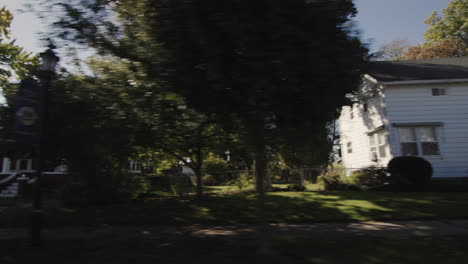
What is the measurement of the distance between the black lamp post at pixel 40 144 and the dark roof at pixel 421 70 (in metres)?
13.6

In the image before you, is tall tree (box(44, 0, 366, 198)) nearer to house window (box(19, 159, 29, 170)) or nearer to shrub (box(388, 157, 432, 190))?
shrub (box(388, 157, 432, 190))

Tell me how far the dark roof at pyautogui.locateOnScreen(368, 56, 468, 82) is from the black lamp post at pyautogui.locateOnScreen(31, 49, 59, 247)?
13571 millimetres

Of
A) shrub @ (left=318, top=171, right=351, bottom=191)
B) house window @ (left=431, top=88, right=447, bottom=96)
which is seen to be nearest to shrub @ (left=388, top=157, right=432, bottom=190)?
shrub @ (left=318, top=171, right=351, bottom=191)

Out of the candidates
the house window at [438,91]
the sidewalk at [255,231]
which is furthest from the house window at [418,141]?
the sidewalk at [255,231]

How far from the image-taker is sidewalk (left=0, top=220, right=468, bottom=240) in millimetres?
6207

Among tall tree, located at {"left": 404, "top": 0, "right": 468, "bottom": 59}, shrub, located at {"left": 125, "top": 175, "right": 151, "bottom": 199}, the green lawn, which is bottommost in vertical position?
the green lawn

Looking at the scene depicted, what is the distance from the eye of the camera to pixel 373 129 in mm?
16031

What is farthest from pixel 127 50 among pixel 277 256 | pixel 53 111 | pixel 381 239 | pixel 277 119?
pixel 381 239

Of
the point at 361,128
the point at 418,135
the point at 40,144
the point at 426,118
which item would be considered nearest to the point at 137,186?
the point at 40,144

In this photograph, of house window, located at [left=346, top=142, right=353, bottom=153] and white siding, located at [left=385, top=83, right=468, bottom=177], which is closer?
white siding, located at [left=385, top=83, right=468, bottom=177]

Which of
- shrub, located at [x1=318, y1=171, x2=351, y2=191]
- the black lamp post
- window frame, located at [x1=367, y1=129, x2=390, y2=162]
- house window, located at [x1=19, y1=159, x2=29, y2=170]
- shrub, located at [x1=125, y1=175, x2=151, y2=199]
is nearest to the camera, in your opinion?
the black lamp post

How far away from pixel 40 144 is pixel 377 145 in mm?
15805

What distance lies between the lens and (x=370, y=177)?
43.7ft

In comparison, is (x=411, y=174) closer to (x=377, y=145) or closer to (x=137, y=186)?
(x=377, y=145)
